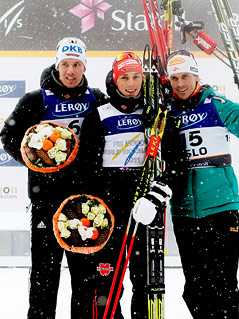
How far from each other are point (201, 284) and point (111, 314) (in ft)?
1.97

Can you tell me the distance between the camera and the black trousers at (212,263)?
2.42m

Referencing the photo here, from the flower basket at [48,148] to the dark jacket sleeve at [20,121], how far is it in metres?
0.19

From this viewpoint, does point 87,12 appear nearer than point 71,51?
No

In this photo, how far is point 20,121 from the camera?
256cm

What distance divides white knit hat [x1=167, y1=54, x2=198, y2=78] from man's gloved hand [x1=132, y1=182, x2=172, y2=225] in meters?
0.81

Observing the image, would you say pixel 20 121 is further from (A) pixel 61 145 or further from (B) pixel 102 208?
(B) pixel 102 208

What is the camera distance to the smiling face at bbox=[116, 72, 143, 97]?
7.96 feet

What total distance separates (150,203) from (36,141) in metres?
0.75

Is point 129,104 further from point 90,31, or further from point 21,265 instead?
point 21,265

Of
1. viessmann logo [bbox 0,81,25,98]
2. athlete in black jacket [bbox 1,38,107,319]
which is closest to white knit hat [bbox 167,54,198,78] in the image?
athlete in black jacket [bbox 1,38,107,319]

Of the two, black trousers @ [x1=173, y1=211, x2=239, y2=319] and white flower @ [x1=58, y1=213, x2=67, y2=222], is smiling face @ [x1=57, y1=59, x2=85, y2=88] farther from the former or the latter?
black trousers @ [x1=173, y1=211, x2=239, y2=319]

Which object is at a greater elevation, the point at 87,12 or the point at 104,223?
the point at 87,12

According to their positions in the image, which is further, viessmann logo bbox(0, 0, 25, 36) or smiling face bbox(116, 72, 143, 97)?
viessmann logo bbox(0, 0, 25, 36)

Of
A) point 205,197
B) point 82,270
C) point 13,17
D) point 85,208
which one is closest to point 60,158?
point 85,208
